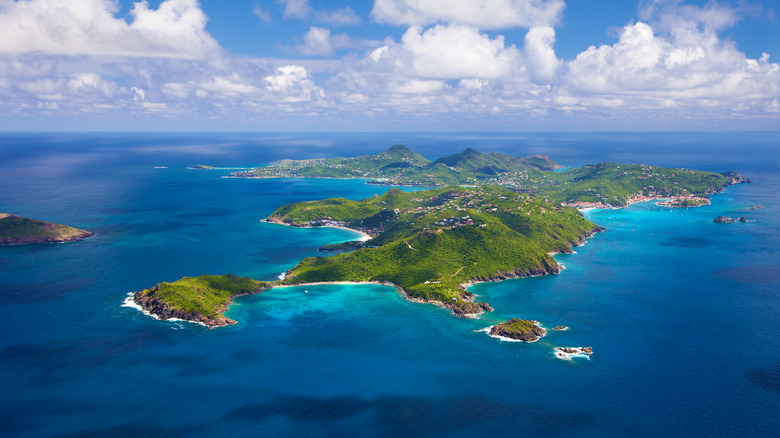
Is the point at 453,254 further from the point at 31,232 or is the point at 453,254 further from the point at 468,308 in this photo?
the point at 31,232

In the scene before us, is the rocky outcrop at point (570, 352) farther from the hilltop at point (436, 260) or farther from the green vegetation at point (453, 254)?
the green vegetation at point (453, 254)

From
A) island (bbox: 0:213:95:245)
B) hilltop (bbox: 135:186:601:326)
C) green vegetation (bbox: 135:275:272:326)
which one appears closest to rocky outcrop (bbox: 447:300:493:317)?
hilltop (bbox: 135:186:601:326)

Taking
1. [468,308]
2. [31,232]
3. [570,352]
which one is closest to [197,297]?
[468,308]

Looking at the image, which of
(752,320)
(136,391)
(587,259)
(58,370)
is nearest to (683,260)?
(587,259)

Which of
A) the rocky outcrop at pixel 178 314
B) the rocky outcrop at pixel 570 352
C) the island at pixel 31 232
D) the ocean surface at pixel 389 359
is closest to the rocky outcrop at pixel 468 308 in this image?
the ocean surface at pixel 389 359

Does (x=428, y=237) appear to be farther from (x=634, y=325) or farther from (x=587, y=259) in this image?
(x=634, y=325)

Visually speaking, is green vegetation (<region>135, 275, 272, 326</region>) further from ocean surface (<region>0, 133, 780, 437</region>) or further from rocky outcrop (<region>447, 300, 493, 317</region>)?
rocky outcrop (<region>447, 300, 493, 317</region>)

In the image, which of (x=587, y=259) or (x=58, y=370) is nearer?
(x=58, y=370)
